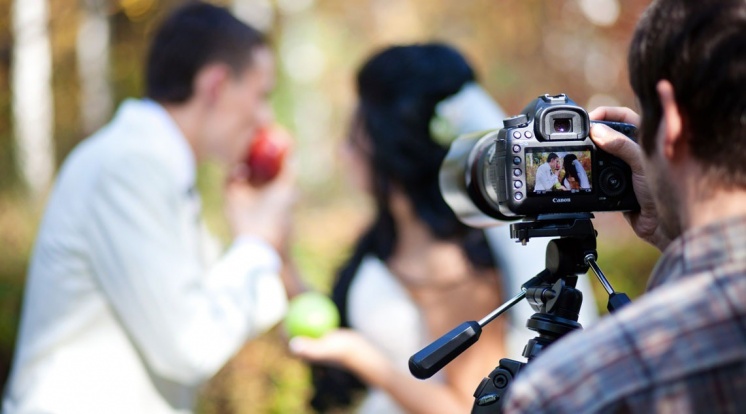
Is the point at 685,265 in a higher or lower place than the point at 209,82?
higher

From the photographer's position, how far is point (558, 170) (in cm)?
155

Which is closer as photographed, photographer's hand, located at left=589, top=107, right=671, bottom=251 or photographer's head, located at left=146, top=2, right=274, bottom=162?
photographer's hand, located at left=589, top=107, right=671, bottom=251

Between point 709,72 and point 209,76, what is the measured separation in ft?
7.59

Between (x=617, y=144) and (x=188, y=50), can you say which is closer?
(x=617, y=144)

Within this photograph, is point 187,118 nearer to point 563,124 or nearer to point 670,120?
point 563,124

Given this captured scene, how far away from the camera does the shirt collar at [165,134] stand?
2916 millimetres

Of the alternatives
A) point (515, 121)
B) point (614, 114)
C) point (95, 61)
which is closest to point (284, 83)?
point (95, 61)

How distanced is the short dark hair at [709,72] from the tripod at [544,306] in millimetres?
353

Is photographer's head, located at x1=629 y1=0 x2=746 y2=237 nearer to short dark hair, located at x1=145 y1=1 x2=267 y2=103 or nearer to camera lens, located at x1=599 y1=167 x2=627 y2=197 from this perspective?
camera lens, located at x1=599 y1=167 x2=627 y2=197

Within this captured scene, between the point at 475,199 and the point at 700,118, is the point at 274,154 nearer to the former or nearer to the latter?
the point at 475,199

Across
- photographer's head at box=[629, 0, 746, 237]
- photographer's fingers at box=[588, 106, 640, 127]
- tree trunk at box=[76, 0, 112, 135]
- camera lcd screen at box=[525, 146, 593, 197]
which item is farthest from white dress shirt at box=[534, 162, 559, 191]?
tree trunk at box=[76, 0, 112, 135]

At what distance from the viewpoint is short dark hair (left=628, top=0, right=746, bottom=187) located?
1.12m

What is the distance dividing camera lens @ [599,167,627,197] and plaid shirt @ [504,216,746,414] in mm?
431

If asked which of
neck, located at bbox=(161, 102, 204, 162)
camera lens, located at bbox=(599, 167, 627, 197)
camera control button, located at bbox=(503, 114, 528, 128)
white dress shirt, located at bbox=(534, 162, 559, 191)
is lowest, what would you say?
neck, located at bbox=(161, 102, 204, 162)
